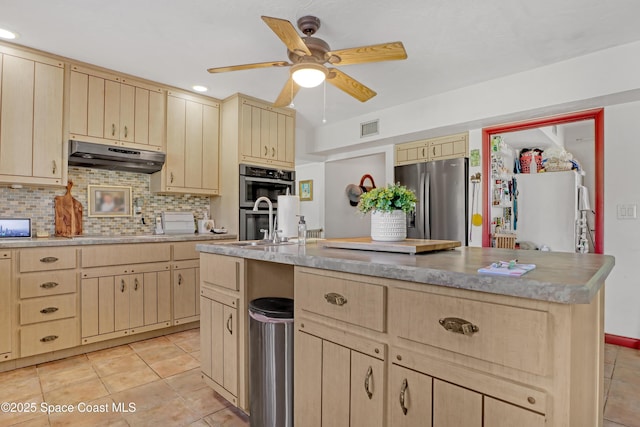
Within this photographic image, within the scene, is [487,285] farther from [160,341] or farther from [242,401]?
[160,341]

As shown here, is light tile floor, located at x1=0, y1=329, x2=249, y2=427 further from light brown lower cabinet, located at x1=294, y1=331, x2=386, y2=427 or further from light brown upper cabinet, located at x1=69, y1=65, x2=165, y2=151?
light brown upper cabinet, located at x1=69, y1=65, x2=165, y2=151

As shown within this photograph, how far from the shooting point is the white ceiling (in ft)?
7.45

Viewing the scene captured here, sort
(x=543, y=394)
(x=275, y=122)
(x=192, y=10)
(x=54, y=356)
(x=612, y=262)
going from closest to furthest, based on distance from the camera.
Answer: (x=543, y=394)
(x=612, y=262)
(x=192, y=10)
(x=54, y=356)
(x=275, y=122)

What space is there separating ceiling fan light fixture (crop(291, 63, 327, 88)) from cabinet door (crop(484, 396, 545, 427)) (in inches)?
82.8

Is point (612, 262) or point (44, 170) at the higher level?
point (44, 170)

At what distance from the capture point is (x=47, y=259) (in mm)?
2648

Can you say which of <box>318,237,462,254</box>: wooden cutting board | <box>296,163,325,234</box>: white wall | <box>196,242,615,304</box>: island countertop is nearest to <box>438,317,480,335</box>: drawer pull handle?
<box>196,242,615,304</box>: island countertop

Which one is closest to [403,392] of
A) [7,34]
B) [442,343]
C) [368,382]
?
[368,382]

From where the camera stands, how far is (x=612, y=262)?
142 cm

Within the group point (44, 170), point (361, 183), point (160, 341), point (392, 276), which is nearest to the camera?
point (392, 276)

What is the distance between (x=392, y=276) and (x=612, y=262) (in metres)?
1.00

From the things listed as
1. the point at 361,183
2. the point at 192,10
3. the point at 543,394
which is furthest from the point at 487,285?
the point at 361,183

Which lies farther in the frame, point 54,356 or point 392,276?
point 54,356

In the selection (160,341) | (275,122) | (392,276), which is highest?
(275,122)
